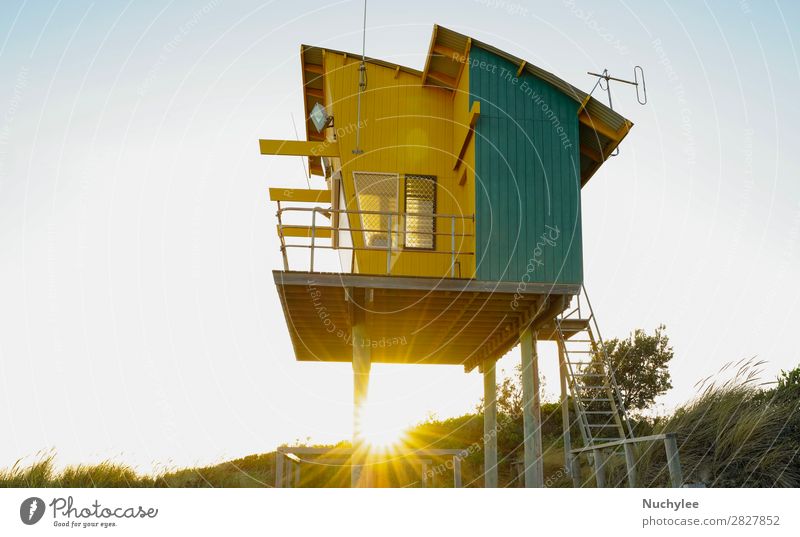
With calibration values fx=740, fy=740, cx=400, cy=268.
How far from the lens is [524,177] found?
14.5 metres

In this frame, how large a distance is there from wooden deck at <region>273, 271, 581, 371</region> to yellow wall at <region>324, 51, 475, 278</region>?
0.90 metres

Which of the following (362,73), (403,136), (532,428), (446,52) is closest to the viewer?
(532,428)

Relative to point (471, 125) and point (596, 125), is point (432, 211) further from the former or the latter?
point (596, 125)

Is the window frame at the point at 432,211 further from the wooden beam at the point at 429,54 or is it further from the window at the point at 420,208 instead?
the wooden beam at the point at 429,54

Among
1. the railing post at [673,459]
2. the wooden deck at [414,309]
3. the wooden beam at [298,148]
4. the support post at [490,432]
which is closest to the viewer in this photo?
the railing post at [673,459]

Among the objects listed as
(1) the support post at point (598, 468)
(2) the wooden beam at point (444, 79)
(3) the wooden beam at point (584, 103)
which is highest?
(2) the wooden beam at point (444, 79)

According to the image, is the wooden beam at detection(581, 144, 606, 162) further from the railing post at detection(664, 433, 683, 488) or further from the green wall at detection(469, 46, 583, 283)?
the railing post at detection(664, 433, 683, 488)

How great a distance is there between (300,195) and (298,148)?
6.87 feet

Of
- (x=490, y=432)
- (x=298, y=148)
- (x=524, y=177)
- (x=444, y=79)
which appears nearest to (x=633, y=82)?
(x=524, y=177)

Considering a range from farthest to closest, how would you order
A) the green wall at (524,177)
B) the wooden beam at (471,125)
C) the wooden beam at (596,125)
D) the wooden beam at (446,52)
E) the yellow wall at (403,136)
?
the wooden beam at (446,52), the wooden beam at (596,125), the yellow wall at (403,136), the wooden beam at (471,125), the green wall at (524,177)

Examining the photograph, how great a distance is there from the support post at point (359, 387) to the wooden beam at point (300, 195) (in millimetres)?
4157

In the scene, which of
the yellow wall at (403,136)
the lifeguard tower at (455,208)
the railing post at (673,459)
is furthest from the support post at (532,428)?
the railing post at (673,459)

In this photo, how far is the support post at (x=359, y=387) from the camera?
13.1 metres
